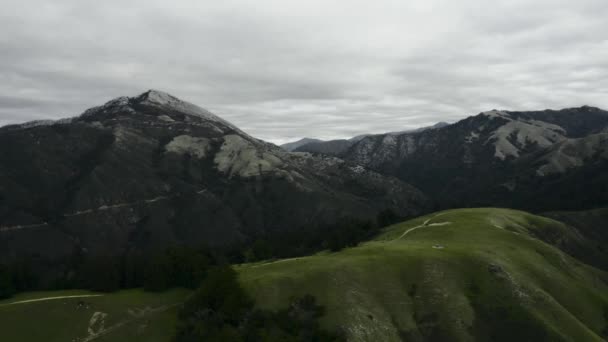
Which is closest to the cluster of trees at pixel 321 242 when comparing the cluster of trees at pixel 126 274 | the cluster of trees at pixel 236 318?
the cluster of trees at pixel 126 274

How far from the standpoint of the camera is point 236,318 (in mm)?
67625

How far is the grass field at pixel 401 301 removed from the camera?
6775cm

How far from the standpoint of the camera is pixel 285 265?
275 feet

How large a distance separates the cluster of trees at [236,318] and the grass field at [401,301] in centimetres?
190

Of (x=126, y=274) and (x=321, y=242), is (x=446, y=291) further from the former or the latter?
(x=321, y=242)

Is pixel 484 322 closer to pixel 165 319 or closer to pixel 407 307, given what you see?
pixel 407 307

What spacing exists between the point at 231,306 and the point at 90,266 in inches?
1521

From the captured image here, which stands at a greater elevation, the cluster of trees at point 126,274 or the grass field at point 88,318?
the cluster of trees at point 126,274

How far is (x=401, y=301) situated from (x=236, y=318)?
1069 inches

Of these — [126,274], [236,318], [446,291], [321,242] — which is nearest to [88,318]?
[126,274]

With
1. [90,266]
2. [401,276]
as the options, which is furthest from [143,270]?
[401,276]

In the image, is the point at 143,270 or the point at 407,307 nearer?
the point at 407,307

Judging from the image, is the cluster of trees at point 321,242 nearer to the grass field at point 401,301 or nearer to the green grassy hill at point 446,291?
the green grassy hill at point 446,291

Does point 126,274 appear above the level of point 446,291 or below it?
above
